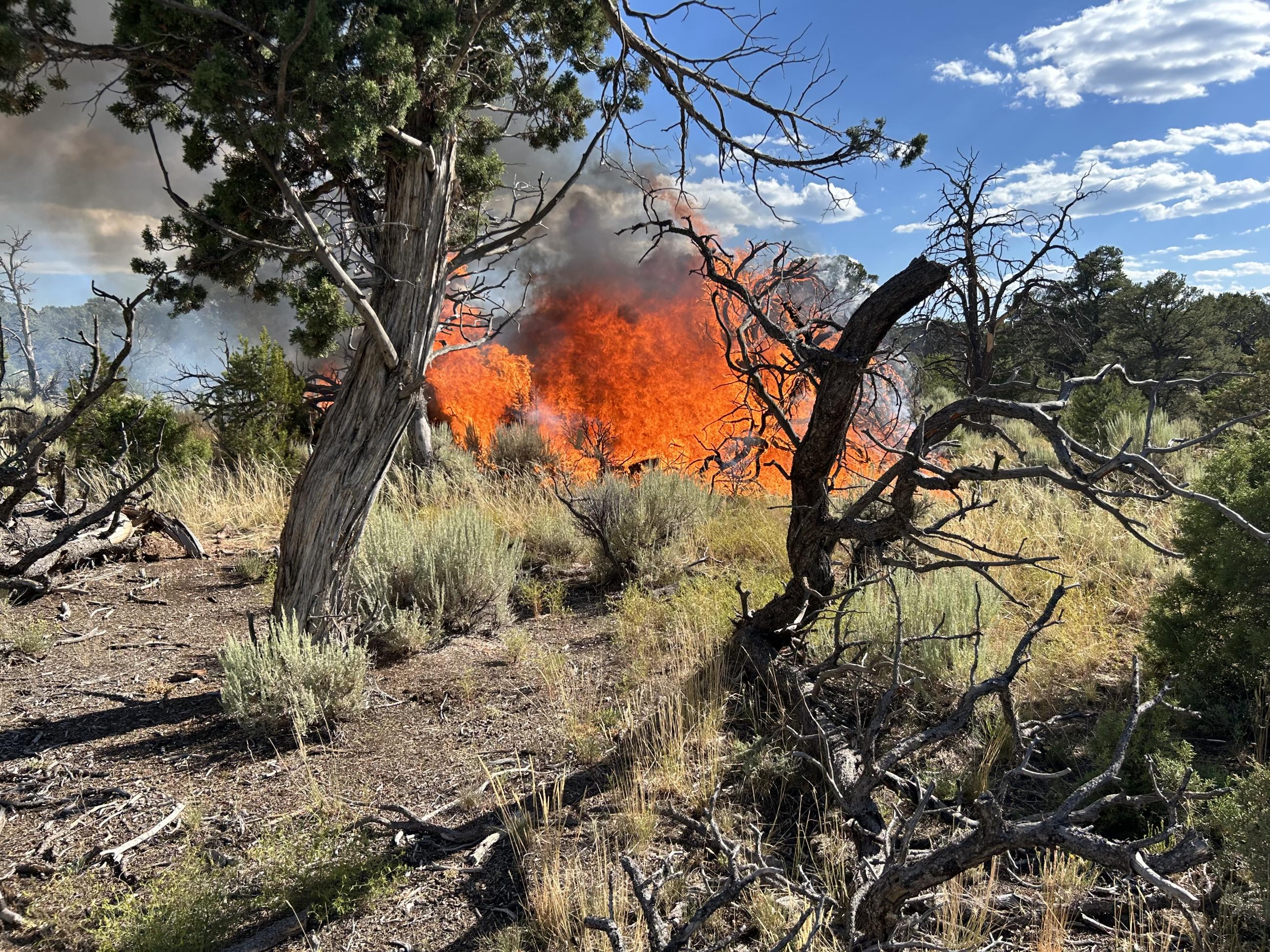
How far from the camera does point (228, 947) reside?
252 cm

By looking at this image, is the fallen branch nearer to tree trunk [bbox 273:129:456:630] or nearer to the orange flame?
tree trunk [bbox 273:129:456:630]

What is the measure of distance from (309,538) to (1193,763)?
461cm

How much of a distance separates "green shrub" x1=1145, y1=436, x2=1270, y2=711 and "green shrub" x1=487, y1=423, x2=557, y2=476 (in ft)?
31.4

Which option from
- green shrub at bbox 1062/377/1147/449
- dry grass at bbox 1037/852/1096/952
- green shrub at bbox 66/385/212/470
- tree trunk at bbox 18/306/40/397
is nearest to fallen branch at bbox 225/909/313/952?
dry grass at bbox 1037/852/1096/952

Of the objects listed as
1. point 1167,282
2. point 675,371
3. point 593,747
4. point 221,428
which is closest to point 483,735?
point 593,747

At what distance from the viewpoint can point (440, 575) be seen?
575 centimetres

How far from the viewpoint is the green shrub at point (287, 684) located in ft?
12.8

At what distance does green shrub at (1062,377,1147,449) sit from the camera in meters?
12.4

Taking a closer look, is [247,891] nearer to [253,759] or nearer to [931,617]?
[253,759]

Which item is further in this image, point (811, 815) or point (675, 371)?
point (675, 371)

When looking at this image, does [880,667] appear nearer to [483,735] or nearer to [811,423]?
[811,423]

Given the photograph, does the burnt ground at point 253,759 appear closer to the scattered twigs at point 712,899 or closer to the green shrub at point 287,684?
the green shrub at point 287,684

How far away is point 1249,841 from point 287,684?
13.6ft

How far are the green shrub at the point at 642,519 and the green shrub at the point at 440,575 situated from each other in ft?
3.17
